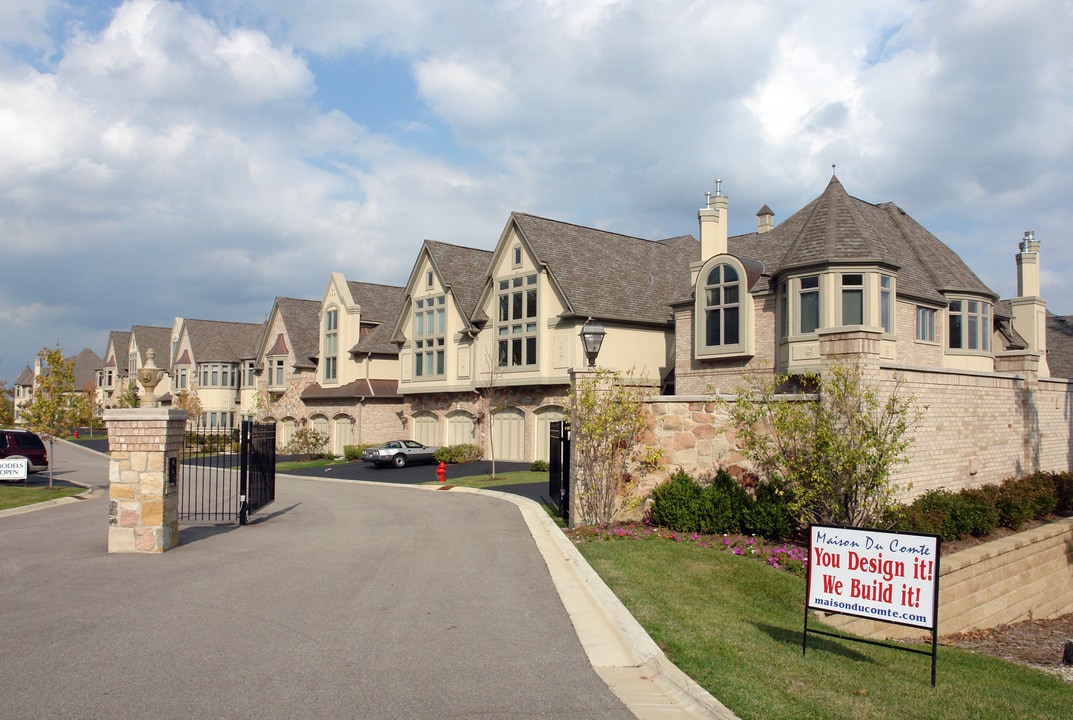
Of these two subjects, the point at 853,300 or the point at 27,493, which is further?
the point at 27,493

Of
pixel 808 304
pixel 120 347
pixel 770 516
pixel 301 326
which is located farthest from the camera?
pixel 120 347

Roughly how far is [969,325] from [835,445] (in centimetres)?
1840

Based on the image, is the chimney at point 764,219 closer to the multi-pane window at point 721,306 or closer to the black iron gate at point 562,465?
the multi-pane window at point 721,306

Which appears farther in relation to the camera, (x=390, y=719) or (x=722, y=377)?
(x=722, y=377)

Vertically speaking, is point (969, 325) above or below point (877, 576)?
above

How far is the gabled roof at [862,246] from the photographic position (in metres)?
25.0

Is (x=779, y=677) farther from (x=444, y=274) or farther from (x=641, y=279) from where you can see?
(x=444, y=274)

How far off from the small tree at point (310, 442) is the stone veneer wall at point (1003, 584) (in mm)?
37243

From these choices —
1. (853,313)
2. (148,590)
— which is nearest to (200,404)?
(853,313)

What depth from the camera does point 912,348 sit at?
26.4m

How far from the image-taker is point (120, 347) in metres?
86.7

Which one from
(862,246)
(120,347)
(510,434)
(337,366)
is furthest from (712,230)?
(120,347)

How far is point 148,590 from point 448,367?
93.9 ft

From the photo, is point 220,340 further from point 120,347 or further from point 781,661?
point 781,661
